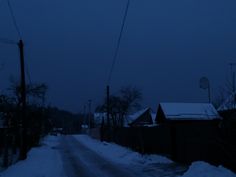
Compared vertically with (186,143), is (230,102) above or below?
above

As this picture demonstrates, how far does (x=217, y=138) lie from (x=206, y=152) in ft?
4.28

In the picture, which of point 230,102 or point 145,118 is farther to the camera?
point 145,118

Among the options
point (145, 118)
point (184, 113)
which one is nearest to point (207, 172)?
point (184, 113)

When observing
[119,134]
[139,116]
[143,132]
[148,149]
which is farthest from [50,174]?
[139,116]

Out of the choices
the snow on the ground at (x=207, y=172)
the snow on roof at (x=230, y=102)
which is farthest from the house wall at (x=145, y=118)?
the snow on the ground at (x=207, y=172)

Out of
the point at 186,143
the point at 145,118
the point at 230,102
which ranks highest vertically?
the point at 145,118

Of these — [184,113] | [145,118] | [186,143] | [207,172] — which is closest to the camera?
[207,172]

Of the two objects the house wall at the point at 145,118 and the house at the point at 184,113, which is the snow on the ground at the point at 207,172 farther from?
the house wall at the point at 145,118

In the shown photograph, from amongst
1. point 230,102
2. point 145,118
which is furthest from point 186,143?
point 145,118

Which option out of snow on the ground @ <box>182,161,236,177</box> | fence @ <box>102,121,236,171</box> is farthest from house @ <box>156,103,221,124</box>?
snow on the ground @ <box>182,161,236,177</box>

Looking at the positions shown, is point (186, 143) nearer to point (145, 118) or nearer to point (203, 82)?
point (203, 82)

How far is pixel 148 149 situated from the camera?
30297 millimetres

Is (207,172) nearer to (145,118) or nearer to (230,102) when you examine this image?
(230,102)

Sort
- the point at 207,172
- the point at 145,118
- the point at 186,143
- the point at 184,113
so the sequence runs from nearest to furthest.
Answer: the point at 207,172
the point at 186,143
the point at 184,113
the point at 145,118
